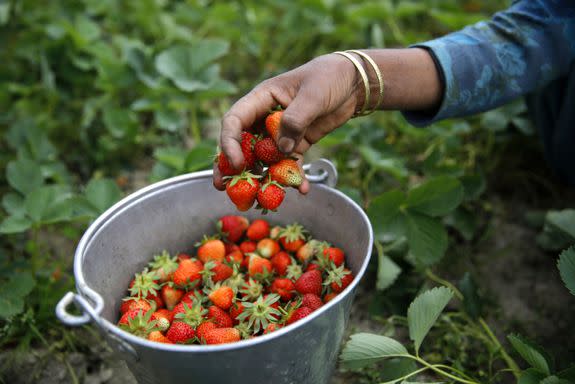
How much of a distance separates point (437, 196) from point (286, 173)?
542 mm

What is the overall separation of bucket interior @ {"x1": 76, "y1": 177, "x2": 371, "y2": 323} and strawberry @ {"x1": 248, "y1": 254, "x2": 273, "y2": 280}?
149 mm

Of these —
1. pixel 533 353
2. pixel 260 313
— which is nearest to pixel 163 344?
pixel 260 313

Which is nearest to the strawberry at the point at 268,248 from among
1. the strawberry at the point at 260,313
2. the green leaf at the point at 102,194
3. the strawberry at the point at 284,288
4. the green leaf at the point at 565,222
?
the strawberry at the point at 284,288

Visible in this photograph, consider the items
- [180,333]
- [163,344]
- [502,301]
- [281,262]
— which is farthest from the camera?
[502,301]

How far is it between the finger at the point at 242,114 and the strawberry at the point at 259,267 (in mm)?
338

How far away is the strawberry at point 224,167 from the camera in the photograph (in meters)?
0.97

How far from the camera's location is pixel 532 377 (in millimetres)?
986

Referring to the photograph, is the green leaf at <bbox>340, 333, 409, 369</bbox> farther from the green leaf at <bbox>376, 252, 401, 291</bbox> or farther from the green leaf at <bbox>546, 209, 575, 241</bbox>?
the green leaf at <bbox>546, 209, 575, 241</bbox>

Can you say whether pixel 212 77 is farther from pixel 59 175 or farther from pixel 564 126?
pixel 564 126

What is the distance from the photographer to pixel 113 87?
6.41 ft

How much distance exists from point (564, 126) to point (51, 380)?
153 cm

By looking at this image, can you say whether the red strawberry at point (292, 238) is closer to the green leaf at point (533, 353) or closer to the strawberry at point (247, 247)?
the strawberry at point (247, 247)

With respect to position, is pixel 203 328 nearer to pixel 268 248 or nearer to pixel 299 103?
pixel 268 248

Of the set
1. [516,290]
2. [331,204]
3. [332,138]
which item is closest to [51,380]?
[331,204]
